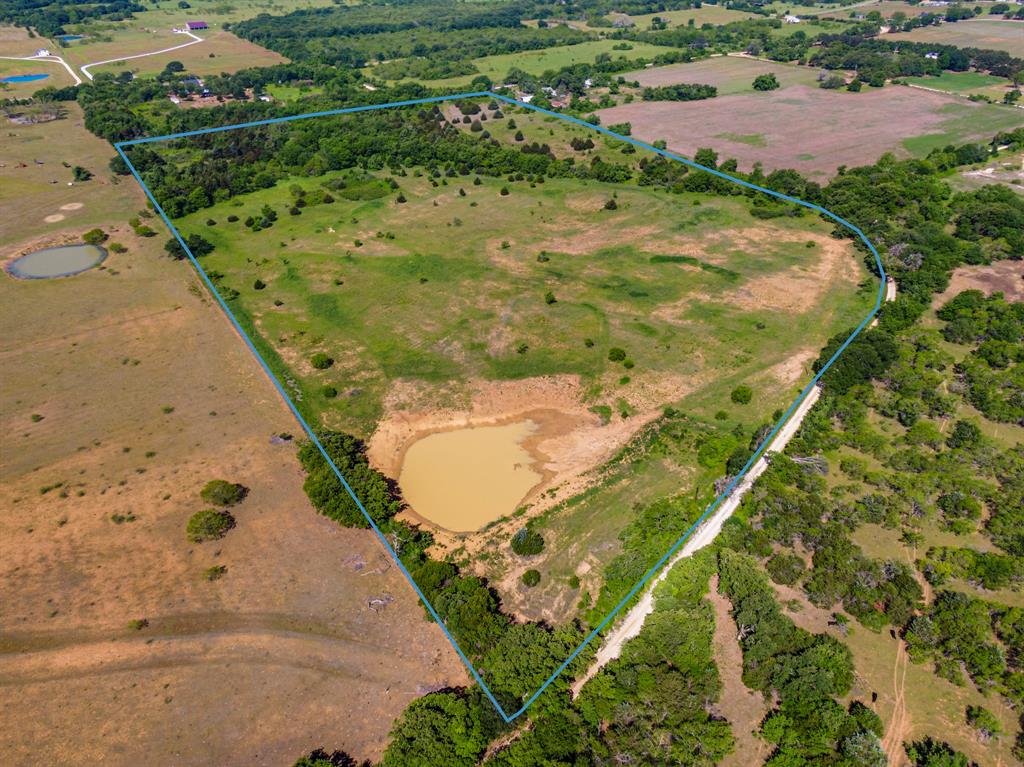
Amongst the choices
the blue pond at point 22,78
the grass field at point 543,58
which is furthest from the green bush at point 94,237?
the blue pond at point 22,78

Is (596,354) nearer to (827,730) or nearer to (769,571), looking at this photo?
(769,571)

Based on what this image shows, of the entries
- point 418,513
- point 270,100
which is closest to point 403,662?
point 418,513

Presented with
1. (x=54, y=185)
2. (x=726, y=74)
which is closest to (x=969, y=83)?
(x=726, y=74)

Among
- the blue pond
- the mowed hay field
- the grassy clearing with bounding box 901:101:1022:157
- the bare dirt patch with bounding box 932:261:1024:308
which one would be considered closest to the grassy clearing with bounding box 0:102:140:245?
the mowed hay field

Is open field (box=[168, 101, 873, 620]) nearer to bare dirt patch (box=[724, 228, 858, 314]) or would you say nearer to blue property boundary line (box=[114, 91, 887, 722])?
bare dirt patch (box=[724, 228, 858, 314])

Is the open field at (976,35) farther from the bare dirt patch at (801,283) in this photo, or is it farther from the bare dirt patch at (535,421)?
the bare dirt patch at (535,421)

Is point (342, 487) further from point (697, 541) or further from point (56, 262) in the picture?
point (56, 262)
